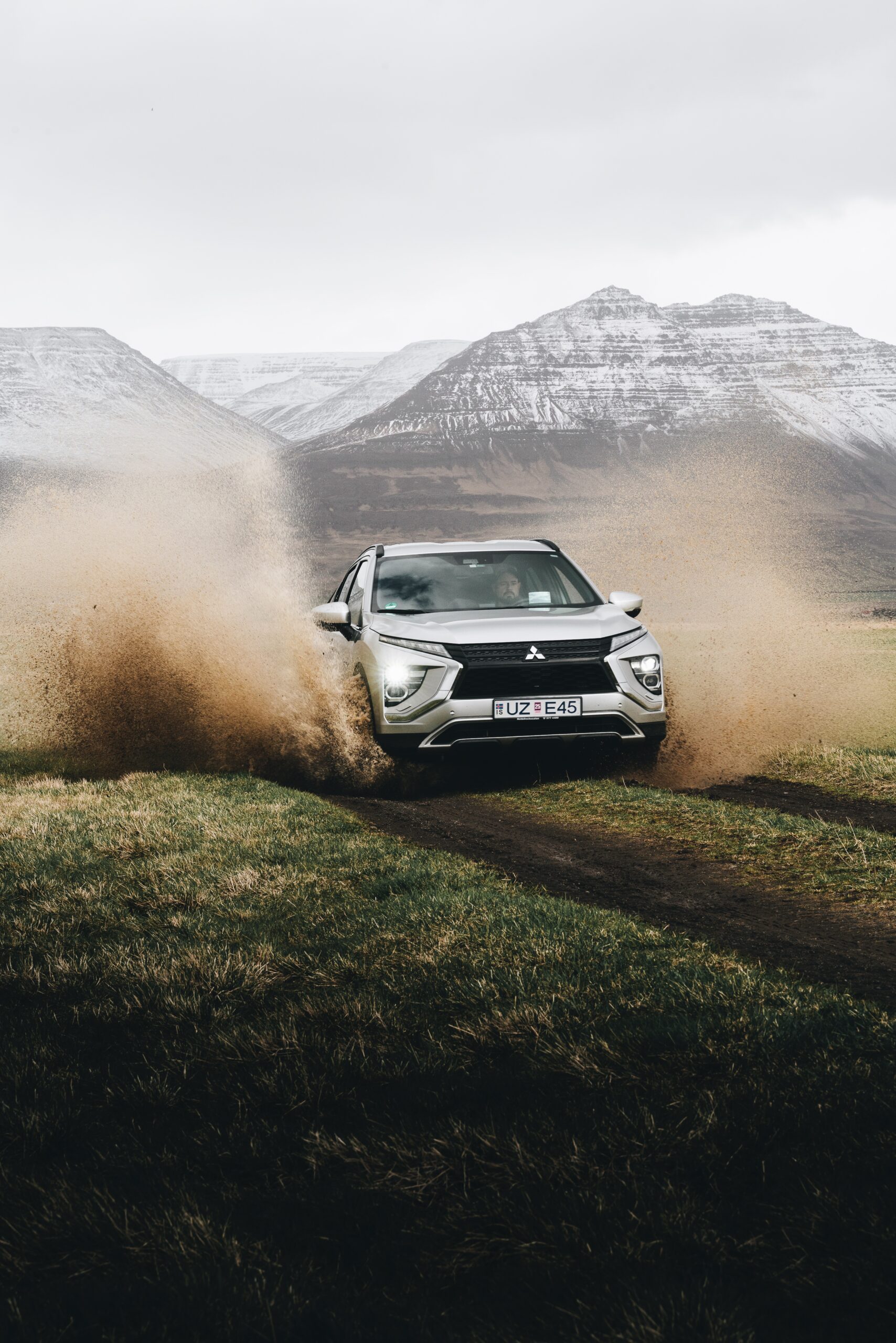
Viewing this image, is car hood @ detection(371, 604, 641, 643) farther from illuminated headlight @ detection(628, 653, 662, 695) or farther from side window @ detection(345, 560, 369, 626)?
side window @ detection(345, 560, 369, 626)

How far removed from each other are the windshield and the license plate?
4.06 feet

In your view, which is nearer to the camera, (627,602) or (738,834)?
(738,834)

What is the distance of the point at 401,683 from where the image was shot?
775 centimetres

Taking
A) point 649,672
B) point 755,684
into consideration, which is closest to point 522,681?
point 649,672

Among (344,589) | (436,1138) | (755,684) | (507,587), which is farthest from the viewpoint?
(755,684)

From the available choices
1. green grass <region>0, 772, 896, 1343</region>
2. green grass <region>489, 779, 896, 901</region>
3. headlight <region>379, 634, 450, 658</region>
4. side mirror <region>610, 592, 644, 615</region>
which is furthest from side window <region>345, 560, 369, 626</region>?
green grass <region>0, 772, 896, 1343</region>

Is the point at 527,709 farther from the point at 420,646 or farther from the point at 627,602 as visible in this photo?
the point at 627,602

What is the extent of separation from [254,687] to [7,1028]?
6955mm

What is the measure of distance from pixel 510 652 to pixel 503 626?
0.29m

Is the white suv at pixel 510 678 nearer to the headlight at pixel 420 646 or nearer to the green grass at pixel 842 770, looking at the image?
the headlight at pixel 420 646

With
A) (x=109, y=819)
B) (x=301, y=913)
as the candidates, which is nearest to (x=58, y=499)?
(x=109, y=819)

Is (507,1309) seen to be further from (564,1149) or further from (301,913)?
(301,913)

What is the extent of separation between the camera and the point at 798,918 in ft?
15.4

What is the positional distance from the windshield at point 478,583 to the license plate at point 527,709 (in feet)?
4.06
